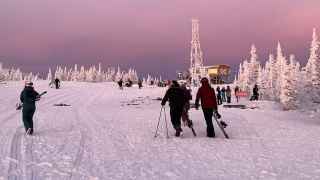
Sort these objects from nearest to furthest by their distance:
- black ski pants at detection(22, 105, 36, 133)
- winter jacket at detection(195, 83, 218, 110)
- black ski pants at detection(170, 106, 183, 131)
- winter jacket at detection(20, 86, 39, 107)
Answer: winter jacket at detection(195, 83, 218, 110), black ski pants at detection(170, 106, 183, 131), black ski pants at detection(22, 105, 36, 133), winter jacket at detection(20, 86, 39, 107)

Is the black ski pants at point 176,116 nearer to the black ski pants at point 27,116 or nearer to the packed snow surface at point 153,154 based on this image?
the packed snow surface at point 153,154

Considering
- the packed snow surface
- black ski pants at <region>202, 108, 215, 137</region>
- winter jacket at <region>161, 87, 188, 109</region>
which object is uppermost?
winter jacket at <region>161, 87, 188, 109</region>

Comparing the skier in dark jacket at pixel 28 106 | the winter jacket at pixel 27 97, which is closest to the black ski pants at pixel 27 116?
the skier in dark jacket at pixel 28 106

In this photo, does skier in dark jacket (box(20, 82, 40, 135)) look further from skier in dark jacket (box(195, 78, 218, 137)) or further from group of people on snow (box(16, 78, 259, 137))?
skier in dark jacket (box(195, 78, 218, 137))

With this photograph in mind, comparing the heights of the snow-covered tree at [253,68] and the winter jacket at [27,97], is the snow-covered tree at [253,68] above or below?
above

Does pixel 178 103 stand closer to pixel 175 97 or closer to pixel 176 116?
pixel 175 97

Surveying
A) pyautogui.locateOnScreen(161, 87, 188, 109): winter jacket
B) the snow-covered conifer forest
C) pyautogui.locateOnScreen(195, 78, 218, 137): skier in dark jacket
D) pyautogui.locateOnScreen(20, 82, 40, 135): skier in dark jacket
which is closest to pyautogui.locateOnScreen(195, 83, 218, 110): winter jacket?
pyautogui.locateOnScreen(195, 78, 218, 137): skier in dark jacket

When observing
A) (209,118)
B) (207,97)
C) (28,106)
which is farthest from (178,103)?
(28,106)

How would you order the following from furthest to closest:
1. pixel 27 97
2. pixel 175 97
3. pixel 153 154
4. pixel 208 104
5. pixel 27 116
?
pixel 27 97, pixel 27 116, pixel 175 97, pixel 208 104, pixel 153 154

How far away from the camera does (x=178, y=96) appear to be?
1570 cm

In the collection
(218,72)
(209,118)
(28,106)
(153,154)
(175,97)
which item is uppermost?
(218,72)

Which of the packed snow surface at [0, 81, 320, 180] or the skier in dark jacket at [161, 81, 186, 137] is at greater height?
the skier in dark jacket at [161, 81, 186, 137]

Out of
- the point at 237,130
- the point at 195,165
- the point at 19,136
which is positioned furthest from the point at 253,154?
the point at 19,136

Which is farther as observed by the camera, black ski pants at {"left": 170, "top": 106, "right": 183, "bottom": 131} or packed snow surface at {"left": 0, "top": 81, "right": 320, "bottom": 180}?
black ski pants at {"left": 170, "top": 106, "right": 183, "bottom": 131}
